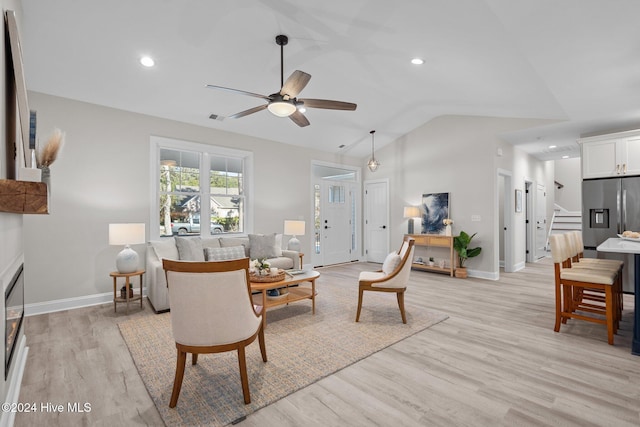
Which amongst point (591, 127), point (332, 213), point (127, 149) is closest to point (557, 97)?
point (591, 127)

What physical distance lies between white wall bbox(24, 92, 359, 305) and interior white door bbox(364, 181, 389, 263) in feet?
14.5

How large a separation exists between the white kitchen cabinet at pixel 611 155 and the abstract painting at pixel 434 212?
7.31 feet

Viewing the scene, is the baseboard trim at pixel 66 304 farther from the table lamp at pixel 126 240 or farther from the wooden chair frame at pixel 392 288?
the wooden chair frame at pixel 392 288

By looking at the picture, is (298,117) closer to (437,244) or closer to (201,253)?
(201,253)

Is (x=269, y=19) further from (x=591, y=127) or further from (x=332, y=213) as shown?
(x=591, y=127)

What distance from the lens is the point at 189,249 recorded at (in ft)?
14.5

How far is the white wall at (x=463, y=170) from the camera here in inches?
226

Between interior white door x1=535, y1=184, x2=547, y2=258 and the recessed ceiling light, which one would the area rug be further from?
interior white door x1=535, y1=184, x2=547, y2=258

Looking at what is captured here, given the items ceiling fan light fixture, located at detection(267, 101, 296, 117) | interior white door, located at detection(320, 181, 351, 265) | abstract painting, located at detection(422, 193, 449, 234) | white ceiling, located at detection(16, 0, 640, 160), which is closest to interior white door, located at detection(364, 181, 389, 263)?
interior white door, located at detection(320, 181, 351, 265)

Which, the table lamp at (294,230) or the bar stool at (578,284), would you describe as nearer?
the bar stool at (578,284)

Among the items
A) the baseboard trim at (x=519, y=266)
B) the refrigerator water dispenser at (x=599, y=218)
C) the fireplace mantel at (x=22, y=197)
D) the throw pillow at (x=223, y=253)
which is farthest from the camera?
the baseboard trim at (x=519, y=266)

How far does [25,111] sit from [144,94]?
2377 mm

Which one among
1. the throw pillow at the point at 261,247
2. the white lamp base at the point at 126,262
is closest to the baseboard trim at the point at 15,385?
the white lamp base at the point at 126,262

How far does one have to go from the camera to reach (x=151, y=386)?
7.20 ft
